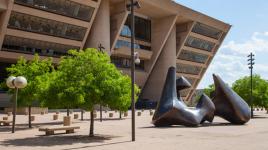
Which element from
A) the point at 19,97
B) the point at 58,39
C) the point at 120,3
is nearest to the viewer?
the point at 19,97

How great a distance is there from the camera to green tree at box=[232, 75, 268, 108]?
1700 inches

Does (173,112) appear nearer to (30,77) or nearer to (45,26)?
→ (30,77)

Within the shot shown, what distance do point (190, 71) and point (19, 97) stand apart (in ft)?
227

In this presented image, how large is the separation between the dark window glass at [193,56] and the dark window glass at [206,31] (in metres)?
5.65

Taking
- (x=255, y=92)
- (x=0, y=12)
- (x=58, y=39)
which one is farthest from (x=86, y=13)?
(x=255, y=92)

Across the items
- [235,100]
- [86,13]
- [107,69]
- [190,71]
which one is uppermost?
[86,13]

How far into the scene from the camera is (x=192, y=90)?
301ft

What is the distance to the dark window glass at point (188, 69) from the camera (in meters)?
85.4

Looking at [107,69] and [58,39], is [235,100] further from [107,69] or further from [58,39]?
[58,39]

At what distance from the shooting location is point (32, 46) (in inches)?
2156

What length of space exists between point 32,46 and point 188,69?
45640mm

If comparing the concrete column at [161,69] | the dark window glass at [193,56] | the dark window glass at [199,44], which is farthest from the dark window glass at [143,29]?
the dark window glass at [193,56]

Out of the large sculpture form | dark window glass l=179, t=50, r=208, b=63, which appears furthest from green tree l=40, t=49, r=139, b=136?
dark window glass l=179, t=50, r=208, b=63

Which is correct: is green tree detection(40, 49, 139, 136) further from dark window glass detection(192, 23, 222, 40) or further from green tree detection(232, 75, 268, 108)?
dark window glass detection(192, 23, 222, 40)
